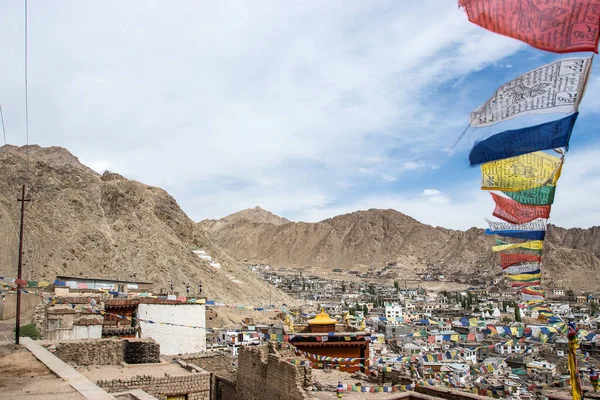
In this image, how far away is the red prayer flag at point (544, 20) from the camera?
4457 millimetres

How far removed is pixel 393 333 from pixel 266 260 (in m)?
129

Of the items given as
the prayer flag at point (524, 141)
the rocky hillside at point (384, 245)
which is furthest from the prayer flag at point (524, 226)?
the rocky hillside at point (384, 245)

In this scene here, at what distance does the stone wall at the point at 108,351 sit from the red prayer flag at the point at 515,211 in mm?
8413

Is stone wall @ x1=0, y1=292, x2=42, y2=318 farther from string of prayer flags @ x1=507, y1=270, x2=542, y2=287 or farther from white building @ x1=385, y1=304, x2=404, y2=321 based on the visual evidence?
white building @ x1=385, y1=304, x2=404, y2=321

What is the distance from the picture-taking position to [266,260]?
595 feet

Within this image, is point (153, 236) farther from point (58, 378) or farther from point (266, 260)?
point (266, 260)

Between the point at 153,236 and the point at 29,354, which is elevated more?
the point at 153,236

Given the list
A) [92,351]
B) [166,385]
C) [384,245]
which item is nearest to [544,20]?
[166,385]

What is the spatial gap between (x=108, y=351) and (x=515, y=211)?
30.4 ft

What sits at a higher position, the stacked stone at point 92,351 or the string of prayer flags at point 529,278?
the string of prayer flags at point 529,278

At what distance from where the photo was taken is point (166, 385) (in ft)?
33.9

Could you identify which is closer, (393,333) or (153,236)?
(393,333)

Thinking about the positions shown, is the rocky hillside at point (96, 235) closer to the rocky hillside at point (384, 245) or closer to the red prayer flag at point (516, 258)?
the red prayer flag at point (516, 258)

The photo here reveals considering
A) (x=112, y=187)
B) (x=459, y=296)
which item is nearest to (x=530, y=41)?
(x=112, y=187)
